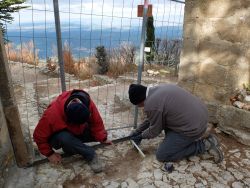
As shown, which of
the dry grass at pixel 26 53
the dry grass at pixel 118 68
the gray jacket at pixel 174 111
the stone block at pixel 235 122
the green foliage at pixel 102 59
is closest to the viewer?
the gray jacket at pixel 174 111

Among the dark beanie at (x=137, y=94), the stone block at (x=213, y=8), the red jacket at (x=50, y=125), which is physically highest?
the stone block at (x=213, y=8)

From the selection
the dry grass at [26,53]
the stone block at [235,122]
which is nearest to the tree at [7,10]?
the dry grass at [26,53]

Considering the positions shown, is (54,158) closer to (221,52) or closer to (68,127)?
(68,127)

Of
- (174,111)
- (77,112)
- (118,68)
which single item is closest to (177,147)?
(174,111)

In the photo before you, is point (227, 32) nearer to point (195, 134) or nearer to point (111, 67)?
point (195, 134)

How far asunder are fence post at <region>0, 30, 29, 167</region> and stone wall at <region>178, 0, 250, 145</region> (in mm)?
2604

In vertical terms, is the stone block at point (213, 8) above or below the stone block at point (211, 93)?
above

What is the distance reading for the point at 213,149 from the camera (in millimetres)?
3344

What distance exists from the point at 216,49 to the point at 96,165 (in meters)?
2.33

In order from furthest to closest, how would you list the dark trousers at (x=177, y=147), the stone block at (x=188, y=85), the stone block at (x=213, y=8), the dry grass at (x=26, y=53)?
the dry grass at (x=26, y=53), the stone block at (x=188, y=85), the stone block at (x=213, y=8), the dark trousers at (x=177, y=147)

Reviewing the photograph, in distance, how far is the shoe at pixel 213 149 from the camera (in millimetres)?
3295

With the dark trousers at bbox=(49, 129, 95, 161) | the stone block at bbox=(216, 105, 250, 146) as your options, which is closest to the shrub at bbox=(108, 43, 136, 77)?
the stone block at bbox=(216, 105, 250, 146)

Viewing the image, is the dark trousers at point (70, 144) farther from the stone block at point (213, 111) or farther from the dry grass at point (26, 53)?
the dry grass at point (26, 53)

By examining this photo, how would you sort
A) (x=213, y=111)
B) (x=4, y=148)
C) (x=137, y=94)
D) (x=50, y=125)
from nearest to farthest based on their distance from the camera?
1. (x=4, y=148)
2. (x=50, y=125)
3. (x=137, y=94)
4. (x=213, y=111)
